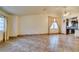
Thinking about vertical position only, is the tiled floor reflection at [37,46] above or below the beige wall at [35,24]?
below

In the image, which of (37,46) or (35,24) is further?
(35,24)

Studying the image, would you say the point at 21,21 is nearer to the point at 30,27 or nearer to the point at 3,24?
the point at 30,27

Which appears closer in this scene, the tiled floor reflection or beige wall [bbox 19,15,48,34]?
the tiled floor reflection

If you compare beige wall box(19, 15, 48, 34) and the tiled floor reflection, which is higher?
beige wall box(19, 15, 48, 34)

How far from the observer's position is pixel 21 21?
6863mm

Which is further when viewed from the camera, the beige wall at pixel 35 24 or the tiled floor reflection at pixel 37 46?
the beige wall at pixel 35 24

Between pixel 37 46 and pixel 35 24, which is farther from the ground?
pixel 35 24
